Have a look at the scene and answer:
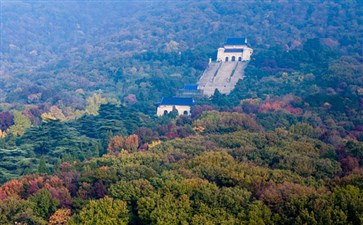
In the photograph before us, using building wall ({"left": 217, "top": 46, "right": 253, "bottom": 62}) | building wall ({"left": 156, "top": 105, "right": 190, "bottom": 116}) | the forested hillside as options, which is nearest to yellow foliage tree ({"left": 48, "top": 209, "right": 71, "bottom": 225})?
the forested hillside

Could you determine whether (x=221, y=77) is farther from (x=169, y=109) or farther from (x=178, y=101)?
(x=169, y=109)

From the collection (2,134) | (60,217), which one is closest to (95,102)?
(2,134)

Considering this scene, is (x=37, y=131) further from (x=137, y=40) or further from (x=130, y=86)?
(x=137, y=40)

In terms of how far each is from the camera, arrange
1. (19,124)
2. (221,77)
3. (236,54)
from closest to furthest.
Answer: (19,124)
(221,77)
(236,54)

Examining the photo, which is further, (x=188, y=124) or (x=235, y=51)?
(x=235, y=51)

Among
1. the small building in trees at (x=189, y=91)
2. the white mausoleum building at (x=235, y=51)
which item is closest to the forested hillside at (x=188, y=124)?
the small building in trees at (x=189, y=91)

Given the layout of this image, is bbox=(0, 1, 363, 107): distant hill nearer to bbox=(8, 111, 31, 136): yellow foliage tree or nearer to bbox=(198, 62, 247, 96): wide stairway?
bbox=(198, 62, 247, 96): wide stairway

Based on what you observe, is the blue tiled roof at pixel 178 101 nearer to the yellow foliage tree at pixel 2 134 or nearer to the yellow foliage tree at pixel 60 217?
the yellow foliage tree at pixel 2 134
